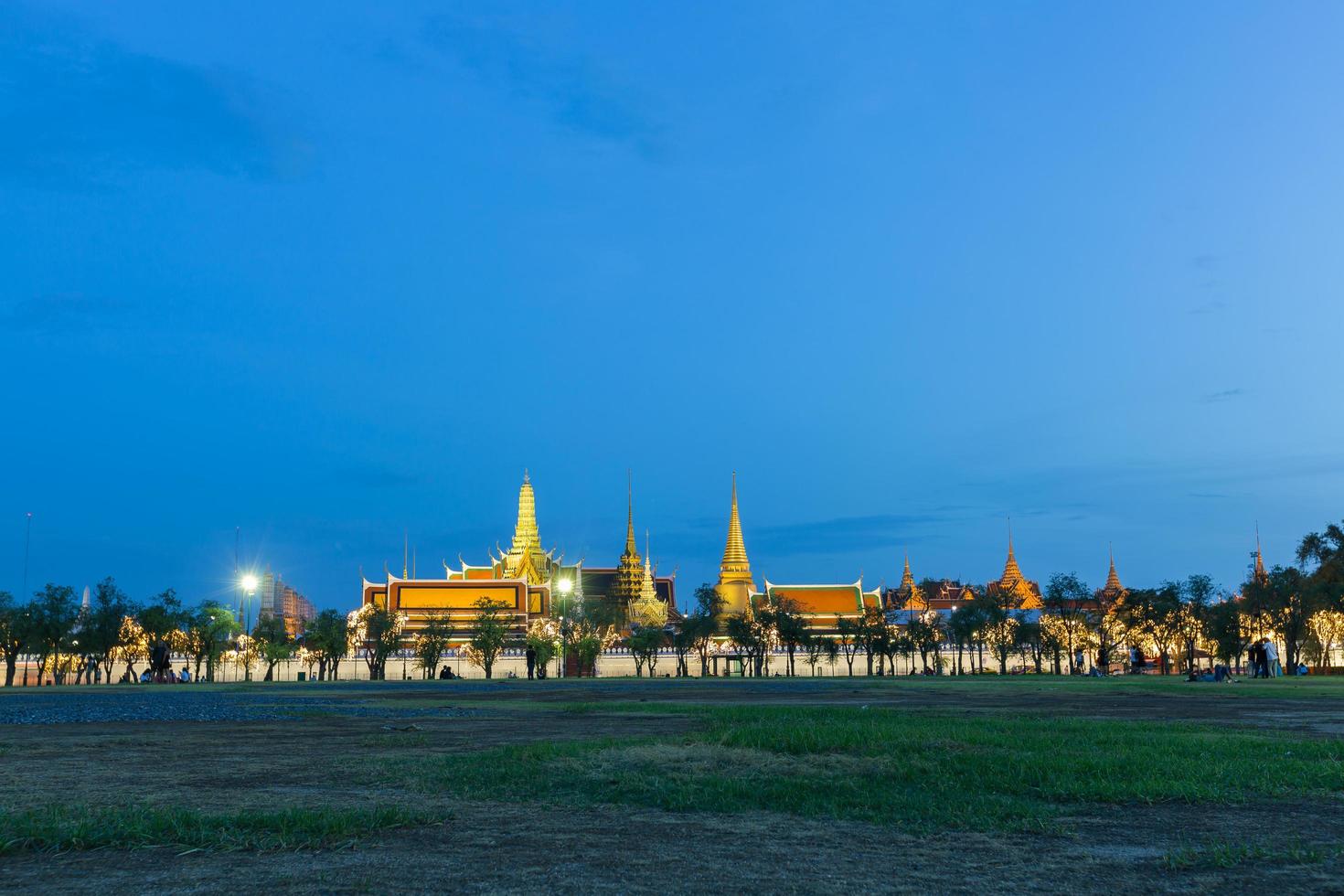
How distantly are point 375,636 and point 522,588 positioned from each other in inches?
1978

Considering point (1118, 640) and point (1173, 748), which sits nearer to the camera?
point (1173, 748)

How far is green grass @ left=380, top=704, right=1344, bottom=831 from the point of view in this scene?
812 centimetres

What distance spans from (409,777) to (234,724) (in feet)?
29.4

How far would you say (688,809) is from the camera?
8.02 metres

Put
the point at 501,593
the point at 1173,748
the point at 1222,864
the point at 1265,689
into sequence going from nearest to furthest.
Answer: the point at 1222,864 < the point at 1173,748 < the point at 1265,689 < the point at 501,593

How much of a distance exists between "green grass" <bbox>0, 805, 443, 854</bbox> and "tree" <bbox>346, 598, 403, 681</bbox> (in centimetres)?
6026

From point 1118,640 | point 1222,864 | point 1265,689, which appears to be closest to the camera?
point 1222,864

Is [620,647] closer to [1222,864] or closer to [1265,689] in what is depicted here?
[1265,689]

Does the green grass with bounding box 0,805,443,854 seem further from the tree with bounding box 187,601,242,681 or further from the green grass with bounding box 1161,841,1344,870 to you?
the tree with bounding box 187,601,242,681

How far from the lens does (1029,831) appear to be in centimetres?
707

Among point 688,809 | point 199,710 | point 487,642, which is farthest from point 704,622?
point 688,809

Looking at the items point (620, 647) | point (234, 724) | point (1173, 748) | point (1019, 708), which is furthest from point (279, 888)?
point (620, 647)

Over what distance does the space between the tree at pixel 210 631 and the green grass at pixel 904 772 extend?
183 feet

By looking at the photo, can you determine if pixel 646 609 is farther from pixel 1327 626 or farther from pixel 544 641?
pixel 1327 626
